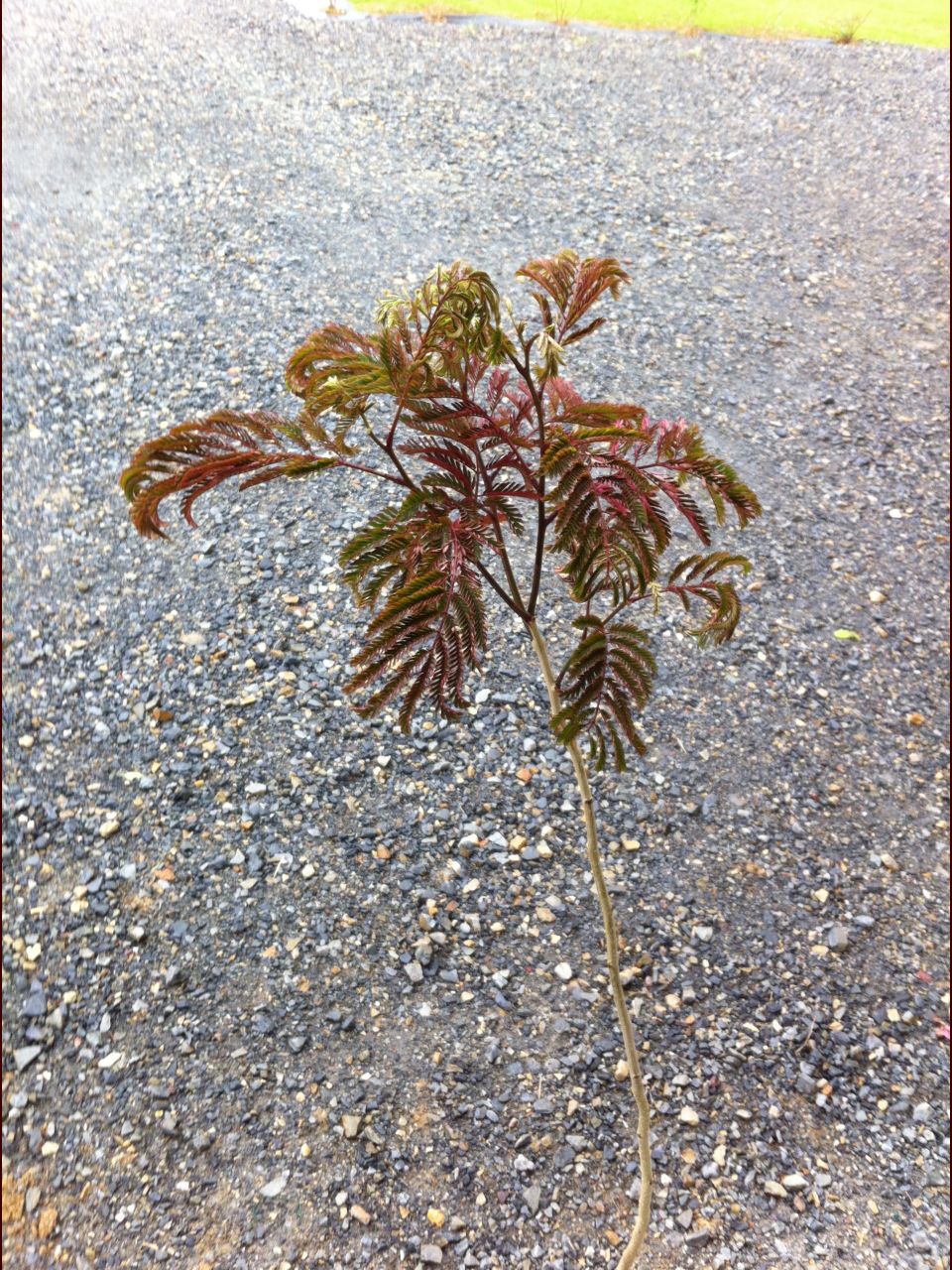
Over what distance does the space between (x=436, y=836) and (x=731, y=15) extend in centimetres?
668

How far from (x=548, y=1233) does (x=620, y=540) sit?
127 centimetres

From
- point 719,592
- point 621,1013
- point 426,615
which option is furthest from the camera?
point 621,1013

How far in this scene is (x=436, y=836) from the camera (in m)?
2.08

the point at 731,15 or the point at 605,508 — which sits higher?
the point at 731,15

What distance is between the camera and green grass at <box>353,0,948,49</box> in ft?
20.1

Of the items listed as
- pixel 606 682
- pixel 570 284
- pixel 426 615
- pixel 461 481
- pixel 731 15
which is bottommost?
pixel 606 682

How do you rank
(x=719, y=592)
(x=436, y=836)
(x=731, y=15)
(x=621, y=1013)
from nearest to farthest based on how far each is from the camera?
(x=719, y=592)
(x=621, y=1013)
(x=436, y=836)
(x=731, y=15)

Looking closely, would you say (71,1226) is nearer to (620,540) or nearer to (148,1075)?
(148,1075)

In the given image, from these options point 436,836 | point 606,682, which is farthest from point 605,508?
point 436,836

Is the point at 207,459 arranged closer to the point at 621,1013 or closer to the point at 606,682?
the point at 606,682

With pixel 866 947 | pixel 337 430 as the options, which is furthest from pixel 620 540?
pixel 866 947

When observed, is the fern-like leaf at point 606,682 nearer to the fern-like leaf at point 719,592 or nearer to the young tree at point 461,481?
the young tree at point 461,481

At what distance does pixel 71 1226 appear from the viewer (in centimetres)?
157

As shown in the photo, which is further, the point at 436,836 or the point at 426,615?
the point at 436,836
